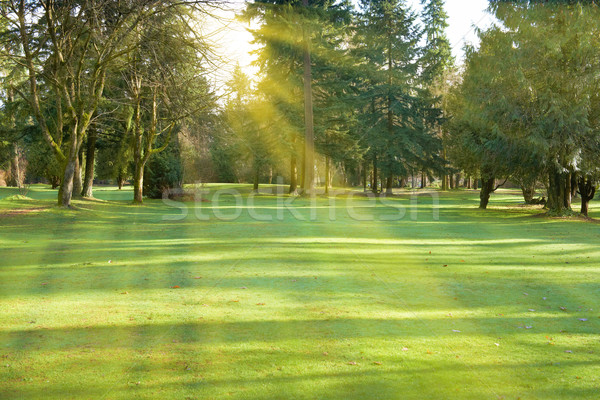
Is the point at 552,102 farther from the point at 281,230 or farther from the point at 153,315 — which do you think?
the point at 153,315

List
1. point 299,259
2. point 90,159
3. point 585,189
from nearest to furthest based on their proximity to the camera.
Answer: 1. point 299,259
2. point 585,189
3. point 90,159

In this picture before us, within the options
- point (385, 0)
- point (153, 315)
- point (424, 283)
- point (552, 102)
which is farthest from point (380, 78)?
point (153, 315)

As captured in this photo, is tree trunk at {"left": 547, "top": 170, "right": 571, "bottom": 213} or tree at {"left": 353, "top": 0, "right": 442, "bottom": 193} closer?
tree trunk at {"left": 547, "top": 170, "right": 571, "bottom": 213}

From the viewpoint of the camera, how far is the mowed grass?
4090mm

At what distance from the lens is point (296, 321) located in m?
5.78

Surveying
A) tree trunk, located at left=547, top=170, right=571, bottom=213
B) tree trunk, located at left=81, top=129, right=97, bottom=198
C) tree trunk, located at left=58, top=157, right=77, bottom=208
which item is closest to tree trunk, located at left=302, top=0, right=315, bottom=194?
tree trunk, located at left=81, top=129, right=97, bottom=198

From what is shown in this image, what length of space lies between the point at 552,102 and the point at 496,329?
16664mm

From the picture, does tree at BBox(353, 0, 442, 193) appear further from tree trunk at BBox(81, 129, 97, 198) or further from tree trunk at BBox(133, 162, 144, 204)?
tree trunk at BBox(81, 129, 97, 198)

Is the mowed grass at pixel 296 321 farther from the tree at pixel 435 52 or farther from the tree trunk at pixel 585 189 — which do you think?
the tree at pixel 435 52

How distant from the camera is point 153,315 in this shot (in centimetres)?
593

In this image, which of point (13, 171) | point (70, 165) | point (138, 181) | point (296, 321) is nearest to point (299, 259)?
point (296, 321)

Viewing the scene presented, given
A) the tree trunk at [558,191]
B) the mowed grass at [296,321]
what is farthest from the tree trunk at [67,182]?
the tree trunk at [558,191]

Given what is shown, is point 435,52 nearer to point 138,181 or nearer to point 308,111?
point 308,111

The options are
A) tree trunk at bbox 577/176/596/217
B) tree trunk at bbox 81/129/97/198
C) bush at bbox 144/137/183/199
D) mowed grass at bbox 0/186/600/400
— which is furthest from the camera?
bush at bbox 144/137/183/199
